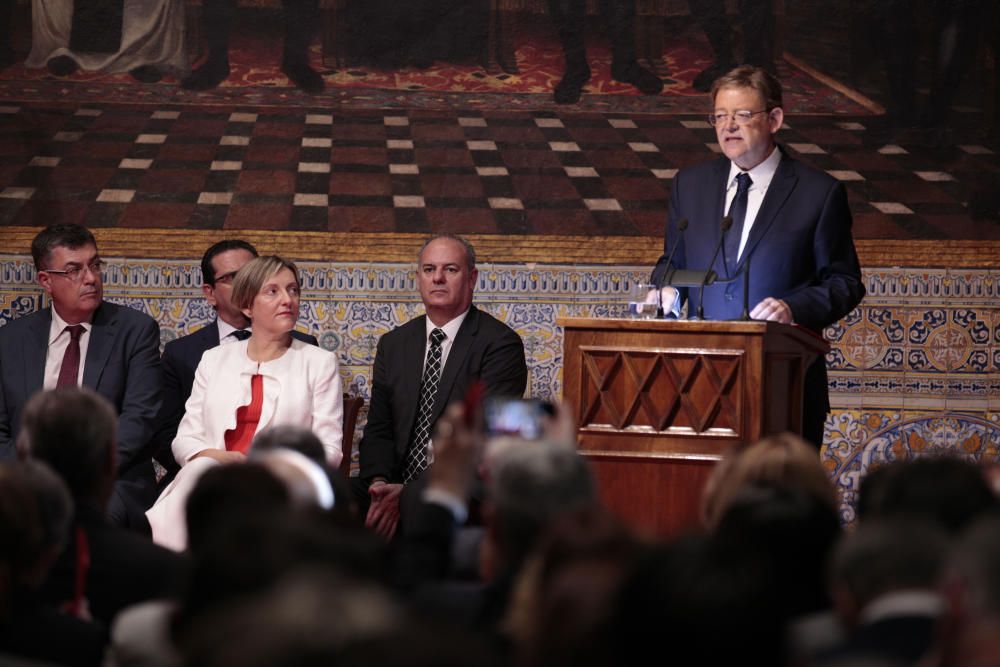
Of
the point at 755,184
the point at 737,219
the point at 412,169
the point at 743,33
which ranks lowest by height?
the point at 737,219

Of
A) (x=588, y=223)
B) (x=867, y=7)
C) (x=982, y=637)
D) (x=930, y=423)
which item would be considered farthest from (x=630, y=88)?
(x=982, y=637)

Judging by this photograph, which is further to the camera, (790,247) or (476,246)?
(476,246)

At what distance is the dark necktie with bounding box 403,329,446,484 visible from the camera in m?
5.68

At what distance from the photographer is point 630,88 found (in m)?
7.36

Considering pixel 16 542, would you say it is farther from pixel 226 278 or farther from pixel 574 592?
pixel 226 278

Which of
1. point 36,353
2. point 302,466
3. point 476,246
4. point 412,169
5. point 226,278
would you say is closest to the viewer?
point 302,466

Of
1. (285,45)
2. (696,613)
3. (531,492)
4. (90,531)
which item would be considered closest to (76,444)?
(90,531)

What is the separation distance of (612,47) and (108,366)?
3.26 m

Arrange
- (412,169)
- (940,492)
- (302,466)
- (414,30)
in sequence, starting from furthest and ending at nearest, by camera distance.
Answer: (414,30) → (412,169) → (302,466) → (940,492)

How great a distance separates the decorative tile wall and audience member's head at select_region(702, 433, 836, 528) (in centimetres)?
391

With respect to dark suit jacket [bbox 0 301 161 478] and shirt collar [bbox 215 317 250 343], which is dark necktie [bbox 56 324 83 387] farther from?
shirt collar [bbox 215 317 250 343]

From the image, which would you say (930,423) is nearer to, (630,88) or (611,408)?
(630,88)

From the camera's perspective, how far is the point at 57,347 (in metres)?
5.88

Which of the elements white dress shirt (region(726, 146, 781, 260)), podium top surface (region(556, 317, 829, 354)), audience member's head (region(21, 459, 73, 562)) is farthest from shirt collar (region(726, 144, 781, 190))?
audience member's head (region(21, 459, 73, 562))
